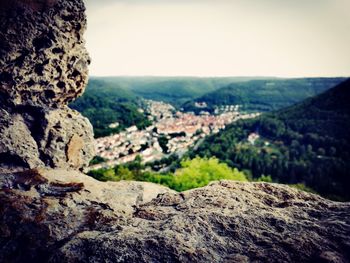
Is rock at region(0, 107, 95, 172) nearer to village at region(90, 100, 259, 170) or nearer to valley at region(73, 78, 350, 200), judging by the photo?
valley at region(73, 78, 350, 200)

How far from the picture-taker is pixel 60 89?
9.25m

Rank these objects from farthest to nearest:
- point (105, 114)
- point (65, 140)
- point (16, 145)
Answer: point (105, 114) < point (65, 140) < point (16, 145)

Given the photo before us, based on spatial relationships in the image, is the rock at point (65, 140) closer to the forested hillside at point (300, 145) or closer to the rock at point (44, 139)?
the rock at point (44, 139)

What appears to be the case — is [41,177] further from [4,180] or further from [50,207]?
→ [50,207]

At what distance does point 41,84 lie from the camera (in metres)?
8.66

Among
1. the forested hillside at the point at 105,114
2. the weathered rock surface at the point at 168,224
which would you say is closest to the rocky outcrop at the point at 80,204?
the weathered rock surface at the point at 168,224

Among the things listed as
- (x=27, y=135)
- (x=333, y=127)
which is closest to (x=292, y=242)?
(x=27, y=135)

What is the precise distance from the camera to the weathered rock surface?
4.32 metres

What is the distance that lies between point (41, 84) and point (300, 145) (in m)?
94.8

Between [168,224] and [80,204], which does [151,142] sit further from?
[168,224]

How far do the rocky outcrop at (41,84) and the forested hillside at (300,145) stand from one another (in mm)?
56368

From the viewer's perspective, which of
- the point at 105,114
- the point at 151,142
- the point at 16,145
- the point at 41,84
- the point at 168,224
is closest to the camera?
the point at 168,224

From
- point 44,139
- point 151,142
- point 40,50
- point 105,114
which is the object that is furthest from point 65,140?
point 105,114

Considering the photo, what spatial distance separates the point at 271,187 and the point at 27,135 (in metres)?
6.28
